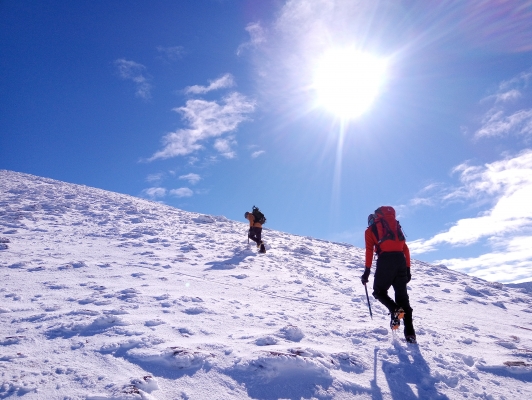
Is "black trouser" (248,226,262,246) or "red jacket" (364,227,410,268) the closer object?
"red jacket" (364,227,410,268)

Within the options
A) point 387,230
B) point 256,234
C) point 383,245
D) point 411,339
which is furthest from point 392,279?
point 256,234

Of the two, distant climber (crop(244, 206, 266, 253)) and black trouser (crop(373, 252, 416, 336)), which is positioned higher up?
distant climber (crop(244, 206, 266, 253))

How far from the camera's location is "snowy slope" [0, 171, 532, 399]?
358cm

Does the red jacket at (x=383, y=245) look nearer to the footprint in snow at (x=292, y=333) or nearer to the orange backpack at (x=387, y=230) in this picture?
the orange backpack at (x=387, y=230)

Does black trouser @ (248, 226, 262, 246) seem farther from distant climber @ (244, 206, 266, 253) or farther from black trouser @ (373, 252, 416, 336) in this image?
black trouser @ (373, 252, 416, 336)

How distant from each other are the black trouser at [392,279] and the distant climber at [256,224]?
28.6 ft

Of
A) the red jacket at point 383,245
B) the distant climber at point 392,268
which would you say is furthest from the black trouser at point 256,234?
the distant climber at point 392,268

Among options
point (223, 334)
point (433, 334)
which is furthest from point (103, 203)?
point (433, 334)

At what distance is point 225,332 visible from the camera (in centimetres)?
505

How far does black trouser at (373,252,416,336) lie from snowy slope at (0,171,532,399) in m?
0.53

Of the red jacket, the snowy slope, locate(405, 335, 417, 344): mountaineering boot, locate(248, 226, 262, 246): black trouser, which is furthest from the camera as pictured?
locate(248, 226, 262, 246): black trouser

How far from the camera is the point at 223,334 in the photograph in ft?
16.3

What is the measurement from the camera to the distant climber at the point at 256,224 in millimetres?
14188

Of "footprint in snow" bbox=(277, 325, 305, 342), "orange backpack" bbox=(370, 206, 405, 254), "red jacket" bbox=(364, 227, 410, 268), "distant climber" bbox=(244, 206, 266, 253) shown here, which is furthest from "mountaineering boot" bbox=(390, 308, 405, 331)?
"distant climber" bbox=(244, 206, 266, 253)
